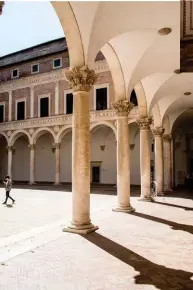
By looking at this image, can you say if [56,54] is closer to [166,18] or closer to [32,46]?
[32,46]

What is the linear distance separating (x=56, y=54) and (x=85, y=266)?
73.8 ft

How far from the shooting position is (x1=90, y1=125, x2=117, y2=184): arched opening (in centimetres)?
2494

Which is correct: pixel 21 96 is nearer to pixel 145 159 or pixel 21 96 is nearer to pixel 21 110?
pixel 21 110

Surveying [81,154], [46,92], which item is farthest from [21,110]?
[81,154]

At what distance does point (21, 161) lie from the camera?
1153 inches

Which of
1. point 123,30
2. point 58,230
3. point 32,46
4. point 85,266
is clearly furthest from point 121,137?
point 32,46

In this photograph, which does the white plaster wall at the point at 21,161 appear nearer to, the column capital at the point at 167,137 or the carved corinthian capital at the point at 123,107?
the column capital at the point at 167,137

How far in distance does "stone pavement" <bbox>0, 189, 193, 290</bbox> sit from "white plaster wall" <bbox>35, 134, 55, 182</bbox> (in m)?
19.3

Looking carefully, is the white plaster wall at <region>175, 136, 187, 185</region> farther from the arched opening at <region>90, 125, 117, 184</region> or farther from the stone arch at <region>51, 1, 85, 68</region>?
the stone arch at <region>51, 1, 85, 68</region>

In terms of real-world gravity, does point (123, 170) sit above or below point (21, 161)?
below

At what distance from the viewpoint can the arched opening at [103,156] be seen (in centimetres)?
2494

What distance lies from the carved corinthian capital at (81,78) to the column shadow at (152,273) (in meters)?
3.67

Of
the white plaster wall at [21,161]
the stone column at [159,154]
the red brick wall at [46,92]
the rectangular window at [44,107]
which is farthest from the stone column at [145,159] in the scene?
the white plaster wall at [21,161]

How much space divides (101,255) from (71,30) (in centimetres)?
495
